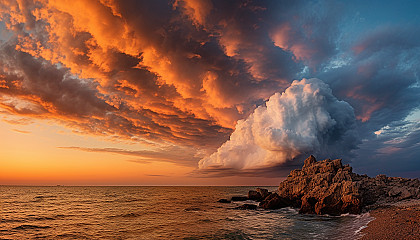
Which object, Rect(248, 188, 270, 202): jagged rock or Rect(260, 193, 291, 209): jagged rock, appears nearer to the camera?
Rect(260, 193, 291, 209): jagged rock

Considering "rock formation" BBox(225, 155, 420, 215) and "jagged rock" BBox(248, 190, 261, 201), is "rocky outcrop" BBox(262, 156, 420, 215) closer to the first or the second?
"rock formation" BBox(225, 155, 420, 215)

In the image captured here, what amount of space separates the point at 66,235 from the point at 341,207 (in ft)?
145

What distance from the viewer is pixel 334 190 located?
1734 inches

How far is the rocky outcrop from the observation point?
42375mm

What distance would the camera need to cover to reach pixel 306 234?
2739cm

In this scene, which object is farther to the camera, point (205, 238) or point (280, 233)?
point (280, 233)

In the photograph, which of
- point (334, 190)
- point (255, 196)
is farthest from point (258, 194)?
point (334, 190)

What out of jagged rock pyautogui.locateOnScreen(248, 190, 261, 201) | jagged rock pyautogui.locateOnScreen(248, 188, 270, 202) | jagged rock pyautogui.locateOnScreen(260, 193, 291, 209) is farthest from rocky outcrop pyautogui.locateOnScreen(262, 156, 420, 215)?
jagged rock pyautogui.locateOnScreen(248, 190, 261, 201)

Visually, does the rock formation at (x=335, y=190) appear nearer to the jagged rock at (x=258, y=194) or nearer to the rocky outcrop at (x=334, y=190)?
the rocky outcrop at (x=334, y=190)

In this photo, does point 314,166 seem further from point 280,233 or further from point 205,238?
point 205,238

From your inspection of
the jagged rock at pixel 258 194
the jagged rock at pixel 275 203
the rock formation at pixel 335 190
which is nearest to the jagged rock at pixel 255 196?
the jagged rock at pixel 258 194

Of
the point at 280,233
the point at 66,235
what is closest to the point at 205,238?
the point at 280,233

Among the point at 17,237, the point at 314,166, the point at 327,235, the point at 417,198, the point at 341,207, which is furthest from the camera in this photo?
the point at 314,166

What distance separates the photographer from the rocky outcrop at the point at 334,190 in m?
42.4
